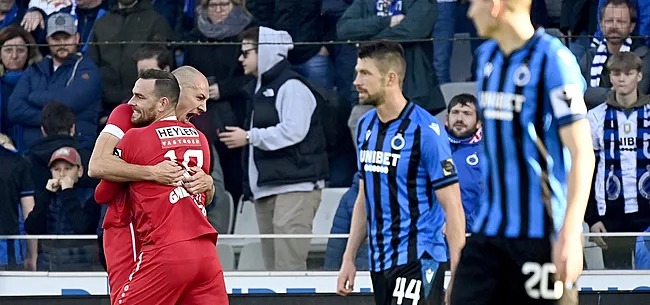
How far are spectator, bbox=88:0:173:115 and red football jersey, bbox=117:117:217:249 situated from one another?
2664 millimetres

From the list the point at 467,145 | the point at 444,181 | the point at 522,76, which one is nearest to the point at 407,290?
the point at 444,181

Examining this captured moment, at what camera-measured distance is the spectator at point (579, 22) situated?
27.4 feet

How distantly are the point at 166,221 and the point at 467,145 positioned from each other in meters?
2.95

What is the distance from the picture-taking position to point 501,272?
4215mm

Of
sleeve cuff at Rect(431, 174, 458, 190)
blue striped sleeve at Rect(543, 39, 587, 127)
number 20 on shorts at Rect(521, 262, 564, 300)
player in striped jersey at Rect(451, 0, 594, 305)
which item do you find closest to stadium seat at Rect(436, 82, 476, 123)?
sleeve cuff at Rect(431, 174, 458, 190)

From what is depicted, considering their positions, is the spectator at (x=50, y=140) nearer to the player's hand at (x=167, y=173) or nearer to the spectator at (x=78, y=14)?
the spectator at (x=78, y=14)

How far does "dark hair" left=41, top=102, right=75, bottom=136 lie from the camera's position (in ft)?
28.0

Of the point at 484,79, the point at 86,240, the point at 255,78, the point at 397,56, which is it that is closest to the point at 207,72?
the point at 255,78

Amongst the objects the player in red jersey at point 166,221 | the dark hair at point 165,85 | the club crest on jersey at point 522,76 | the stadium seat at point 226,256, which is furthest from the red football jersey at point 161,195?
the stadium seat at point 226,256

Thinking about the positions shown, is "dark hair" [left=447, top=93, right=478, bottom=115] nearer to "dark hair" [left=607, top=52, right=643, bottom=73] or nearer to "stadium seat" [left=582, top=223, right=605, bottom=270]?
"dark hair" [left=607, top=52, right=643, bottom=73]

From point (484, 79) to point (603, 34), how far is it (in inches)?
164

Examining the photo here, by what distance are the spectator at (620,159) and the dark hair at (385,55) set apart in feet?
8.16

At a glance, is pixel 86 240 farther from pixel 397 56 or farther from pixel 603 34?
pixel 603 34

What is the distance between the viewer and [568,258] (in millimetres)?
3828
